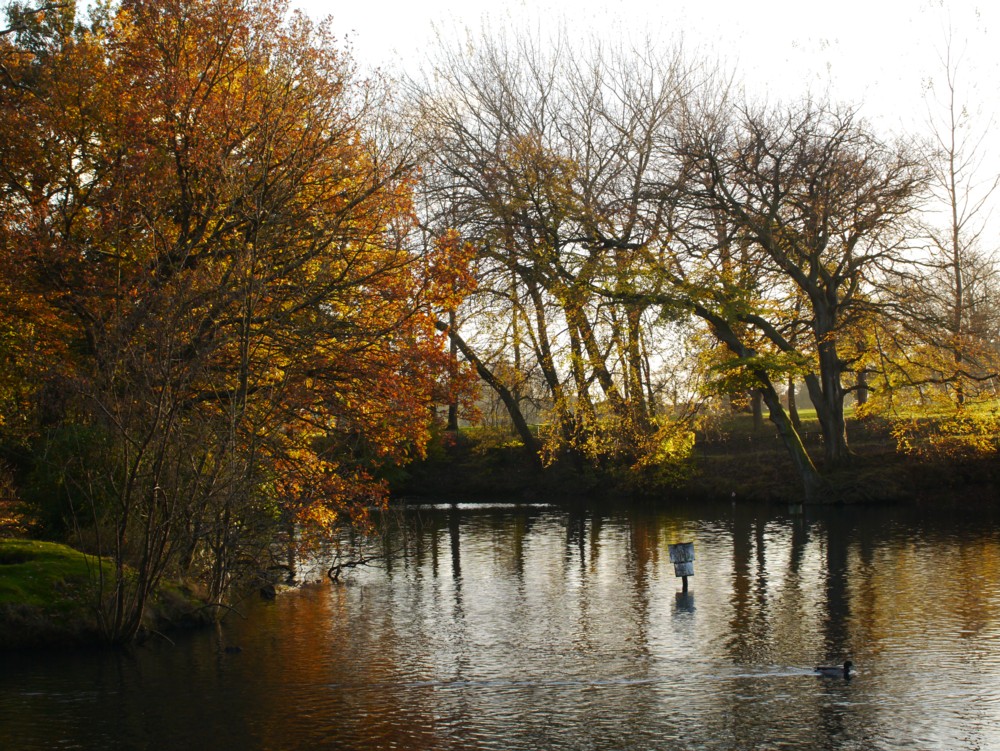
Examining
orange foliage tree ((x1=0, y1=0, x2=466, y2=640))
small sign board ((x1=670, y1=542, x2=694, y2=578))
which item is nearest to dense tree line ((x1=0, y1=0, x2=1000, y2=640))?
orange foliage tree ((x1=0, y1=0, x2=466, y2=640))

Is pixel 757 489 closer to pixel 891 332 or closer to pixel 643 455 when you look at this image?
pixel 643 455

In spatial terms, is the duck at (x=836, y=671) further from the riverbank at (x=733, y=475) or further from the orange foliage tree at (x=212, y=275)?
the riverbank at (x=733, y=475)

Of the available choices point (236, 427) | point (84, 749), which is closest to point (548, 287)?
point (236, 427)

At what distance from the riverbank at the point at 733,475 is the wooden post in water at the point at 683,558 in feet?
53.3

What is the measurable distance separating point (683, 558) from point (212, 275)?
9404 millimetres

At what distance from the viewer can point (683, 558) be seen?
58.7 ft

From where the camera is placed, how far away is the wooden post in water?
17891 mm

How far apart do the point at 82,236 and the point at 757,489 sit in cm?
2522

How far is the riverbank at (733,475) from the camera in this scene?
32.7 meters

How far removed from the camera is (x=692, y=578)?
64.6 ft

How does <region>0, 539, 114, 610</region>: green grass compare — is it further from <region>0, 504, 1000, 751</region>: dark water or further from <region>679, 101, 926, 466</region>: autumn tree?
<region>679, 101, 926, 466</region>: autumn tree

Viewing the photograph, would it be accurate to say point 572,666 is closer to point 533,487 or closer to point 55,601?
point 55,601

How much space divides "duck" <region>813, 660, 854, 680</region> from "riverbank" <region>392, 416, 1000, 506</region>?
70.2 ft

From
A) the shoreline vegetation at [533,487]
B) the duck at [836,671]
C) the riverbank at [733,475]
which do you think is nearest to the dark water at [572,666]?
the duck at [836,671]
